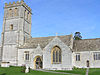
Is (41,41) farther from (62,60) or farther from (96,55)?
(96,55)

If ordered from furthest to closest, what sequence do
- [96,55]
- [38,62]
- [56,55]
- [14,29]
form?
[14,29]
[96,55]
[38,62]
[56,55]

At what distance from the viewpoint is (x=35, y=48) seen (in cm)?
3759

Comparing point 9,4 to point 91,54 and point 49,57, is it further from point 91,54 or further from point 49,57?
point 91,54

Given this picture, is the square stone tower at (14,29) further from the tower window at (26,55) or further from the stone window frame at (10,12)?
the tower window at (26,55)

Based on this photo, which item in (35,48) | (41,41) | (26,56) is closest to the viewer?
(35,48)

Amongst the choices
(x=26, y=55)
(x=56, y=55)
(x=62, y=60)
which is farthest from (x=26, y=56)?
(x=62, y=60)

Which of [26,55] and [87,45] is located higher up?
[87,45]

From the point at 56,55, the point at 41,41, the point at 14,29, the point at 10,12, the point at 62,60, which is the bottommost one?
the point at 62,60

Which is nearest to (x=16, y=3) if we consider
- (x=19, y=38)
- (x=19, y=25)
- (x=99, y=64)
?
(x=19, y=25)

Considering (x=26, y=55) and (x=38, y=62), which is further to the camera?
(x=26, y=55)

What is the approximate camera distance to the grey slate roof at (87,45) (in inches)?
1457

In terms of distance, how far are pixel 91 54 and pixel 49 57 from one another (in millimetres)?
13349

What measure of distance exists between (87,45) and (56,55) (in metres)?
12.8

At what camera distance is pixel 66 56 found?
29.6 m
